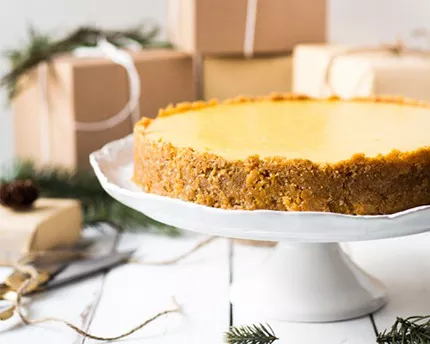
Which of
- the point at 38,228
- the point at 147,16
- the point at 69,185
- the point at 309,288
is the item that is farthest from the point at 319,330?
the point at 147,16

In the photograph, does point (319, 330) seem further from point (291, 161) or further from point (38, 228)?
point (38, 228)

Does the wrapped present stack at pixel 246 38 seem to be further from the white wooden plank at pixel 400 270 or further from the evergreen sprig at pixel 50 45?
the white wooden plank at pixel 400 270

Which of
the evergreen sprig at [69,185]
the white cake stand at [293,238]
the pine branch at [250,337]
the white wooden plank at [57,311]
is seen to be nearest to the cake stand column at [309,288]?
the white cake stand at [293,238]

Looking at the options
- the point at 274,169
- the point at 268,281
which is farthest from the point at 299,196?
the point at 268,281

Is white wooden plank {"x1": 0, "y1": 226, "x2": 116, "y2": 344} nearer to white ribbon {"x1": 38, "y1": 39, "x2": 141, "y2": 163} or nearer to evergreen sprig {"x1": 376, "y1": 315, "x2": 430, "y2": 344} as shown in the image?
evergreen sprig {"x1": 376, "y1": 315, "x2": 430, "y2": 344}

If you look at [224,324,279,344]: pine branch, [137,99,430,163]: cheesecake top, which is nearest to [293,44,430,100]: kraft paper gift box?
[137,99,430,163]: cheesecake top
